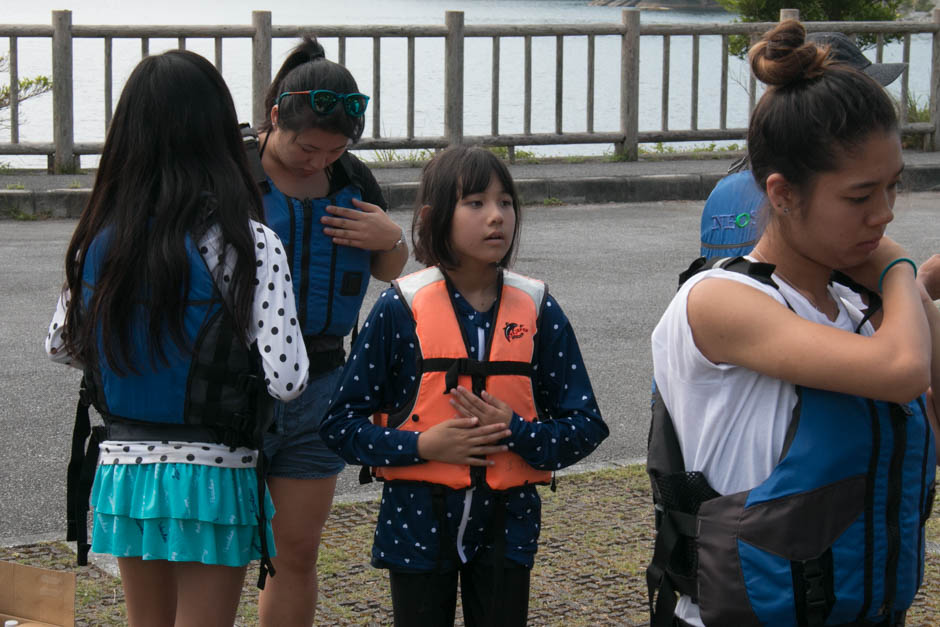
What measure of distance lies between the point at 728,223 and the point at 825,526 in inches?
51.8

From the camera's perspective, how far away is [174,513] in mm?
2740

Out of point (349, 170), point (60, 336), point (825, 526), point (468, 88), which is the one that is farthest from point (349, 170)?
point (468, 88)

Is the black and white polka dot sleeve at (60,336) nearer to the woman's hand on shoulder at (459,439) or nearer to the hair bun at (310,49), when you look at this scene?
the woman's hand on shoulder at (459,439)

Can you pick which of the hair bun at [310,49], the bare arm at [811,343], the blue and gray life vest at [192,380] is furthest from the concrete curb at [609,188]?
the bare arm at [811,343]

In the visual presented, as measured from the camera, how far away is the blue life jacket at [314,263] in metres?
3.47

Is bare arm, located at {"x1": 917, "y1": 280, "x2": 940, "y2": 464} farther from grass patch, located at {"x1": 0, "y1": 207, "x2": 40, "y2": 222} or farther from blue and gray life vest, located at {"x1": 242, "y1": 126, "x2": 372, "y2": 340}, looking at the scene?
grass patch, located at {"x1": 0, "y1": 207, "x2": 40, "y2": 222}

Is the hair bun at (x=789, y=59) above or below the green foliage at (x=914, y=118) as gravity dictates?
below

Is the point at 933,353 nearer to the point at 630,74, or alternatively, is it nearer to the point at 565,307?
the point at 565,307

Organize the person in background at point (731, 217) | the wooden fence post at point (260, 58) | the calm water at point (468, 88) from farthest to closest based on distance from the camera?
1. the calm water at point (468, 88)
2. the wooden fence post at point (260, 58)
3. the person in background at point (731, 217)

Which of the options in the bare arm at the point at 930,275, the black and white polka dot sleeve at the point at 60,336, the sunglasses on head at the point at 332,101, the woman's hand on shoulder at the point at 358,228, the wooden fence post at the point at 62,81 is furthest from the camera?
the wooden fence post at the point at 62,81

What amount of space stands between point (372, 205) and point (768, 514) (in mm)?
1782

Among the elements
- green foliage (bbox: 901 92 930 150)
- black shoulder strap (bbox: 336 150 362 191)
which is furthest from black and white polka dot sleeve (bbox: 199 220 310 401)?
green foliage (bbox: 901 92 930 150)

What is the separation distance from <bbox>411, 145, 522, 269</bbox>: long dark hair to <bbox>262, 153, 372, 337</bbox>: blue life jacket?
1.00 feet

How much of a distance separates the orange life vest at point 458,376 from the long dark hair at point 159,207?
494mm
